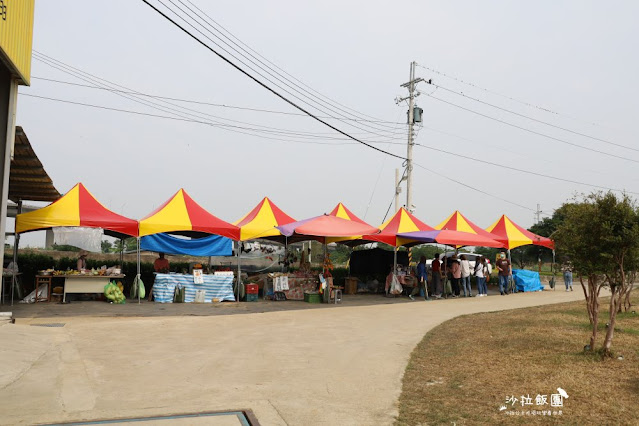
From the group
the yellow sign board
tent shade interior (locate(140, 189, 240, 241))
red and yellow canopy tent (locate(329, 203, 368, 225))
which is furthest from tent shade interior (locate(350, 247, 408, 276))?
the yellow sign board

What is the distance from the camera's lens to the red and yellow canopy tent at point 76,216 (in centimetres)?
1432

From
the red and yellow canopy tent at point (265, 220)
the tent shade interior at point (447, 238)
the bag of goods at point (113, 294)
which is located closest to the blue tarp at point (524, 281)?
the tent shade interior at point (447, 238)

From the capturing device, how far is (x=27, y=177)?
13.7 meters

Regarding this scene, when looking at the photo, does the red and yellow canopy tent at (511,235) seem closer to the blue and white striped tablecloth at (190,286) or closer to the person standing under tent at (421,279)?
the person standing under tent at (421,279)

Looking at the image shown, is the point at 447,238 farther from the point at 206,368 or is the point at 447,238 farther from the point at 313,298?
the point at 206,368

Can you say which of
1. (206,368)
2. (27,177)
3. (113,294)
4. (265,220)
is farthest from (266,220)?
(206,368)

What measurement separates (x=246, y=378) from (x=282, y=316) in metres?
6.40

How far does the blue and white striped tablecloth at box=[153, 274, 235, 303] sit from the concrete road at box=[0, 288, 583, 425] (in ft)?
12.3

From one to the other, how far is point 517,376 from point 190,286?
38.2 feet

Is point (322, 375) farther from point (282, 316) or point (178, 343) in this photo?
point (282, 316)

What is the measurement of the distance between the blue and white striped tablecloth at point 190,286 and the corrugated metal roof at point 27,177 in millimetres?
4210

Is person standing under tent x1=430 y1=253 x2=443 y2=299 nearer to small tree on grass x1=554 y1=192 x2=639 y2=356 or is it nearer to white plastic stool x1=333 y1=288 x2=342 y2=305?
white plastic stool x1=333 y1=288 x2=342 y2=305

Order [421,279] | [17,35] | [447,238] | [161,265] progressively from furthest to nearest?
1. [421,279]
2. [447,238]
3. [161,265]
4. [17,35]

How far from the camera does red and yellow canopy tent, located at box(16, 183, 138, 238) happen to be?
47.0 ft
